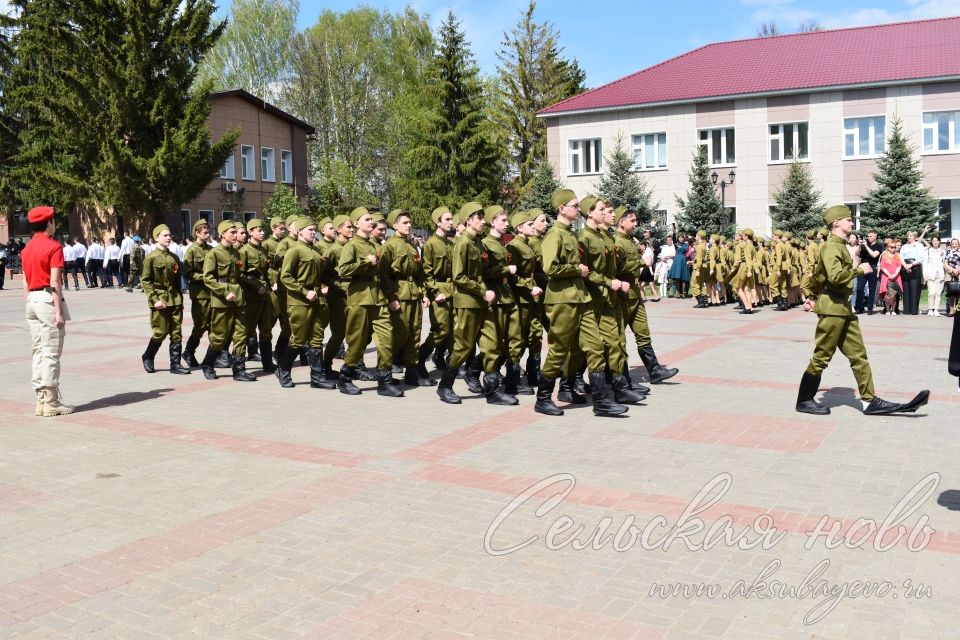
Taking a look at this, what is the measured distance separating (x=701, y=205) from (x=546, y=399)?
97.8ft

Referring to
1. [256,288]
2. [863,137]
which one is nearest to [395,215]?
[256,288]

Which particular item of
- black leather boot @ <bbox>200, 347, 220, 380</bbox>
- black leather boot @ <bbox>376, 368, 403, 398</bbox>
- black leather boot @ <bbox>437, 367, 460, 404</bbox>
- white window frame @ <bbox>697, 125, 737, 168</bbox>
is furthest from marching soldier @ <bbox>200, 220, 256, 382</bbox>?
white window frame @ <bbox>697, 125, 737, 168</bbox>

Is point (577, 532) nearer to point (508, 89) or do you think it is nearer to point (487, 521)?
point (487, 521)

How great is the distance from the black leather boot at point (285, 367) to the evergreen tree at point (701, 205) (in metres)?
28.3

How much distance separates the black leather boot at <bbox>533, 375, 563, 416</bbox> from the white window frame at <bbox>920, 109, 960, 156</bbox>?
32.4 metres

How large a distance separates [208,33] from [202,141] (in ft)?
15.6

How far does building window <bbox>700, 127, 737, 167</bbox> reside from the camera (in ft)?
Result: 131

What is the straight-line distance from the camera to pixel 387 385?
10242 mm

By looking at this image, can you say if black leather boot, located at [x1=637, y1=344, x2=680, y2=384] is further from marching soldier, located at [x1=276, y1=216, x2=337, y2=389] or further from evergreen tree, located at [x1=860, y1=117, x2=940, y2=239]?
evergreen tree, located at [x1=860, y1=117, x2=940, y2=239]

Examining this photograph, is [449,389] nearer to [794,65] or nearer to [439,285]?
[439,285]

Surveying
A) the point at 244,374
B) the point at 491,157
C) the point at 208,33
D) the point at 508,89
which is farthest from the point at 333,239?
the point at 508,89

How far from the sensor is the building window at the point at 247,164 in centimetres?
4587

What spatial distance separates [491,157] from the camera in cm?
4722

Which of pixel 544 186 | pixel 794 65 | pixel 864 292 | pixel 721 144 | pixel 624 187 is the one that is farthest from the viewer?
pixel 544 186
